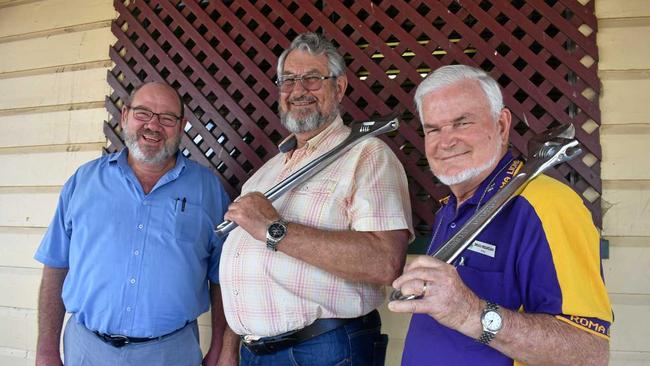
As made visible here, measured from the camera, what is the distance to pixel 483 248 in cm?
94

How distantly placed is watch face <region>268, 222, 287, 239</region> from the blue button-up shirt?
50 centimetres

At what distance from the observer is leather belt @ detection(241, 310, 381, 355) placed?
49.8 inches

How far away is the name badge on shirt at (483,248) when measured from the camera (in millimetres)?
929

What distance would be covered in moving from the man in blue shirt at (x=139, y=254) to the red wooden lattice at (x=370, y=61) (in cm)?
32

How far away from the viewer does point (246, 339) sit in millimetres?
1379

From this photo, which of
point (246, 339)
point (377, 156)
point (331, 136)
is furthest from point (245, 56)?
point (246, 339)

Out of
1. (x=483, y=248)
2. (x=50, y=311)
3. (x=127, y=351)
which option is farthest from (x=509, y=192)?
(x=50, y=311)

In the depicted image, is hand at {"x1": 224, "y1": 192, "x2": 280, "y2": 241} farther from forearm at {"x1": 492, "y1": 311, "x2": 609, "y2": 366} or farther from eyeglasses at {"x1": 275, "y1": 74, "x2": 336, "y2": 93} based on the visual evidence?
forearm at {"x1": 492, "y1": 311, "x2": 609, "y2": 366}

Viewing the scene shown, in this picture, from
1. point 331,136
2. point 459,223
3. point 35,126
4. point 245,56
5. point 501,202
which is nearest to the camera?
point 501,202

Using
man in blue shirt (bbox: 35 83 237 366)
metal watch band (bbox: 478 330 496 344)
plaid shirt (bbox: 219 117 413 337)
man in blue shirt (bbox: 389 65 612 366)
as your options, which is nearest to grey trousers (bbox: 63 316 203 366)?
man in blue shirt (bbox: 35 83 237 366)

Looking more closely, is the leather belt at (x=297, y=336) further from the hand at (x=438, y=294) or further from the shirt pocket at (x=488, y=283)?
the hand at (x=438, y=294)

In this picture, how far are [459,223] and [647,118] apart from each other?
3.19 ft

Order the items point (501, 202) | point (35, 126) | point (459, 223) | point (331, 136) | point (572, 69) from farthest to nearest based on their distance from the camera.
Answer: point (35, 126) → point (572, 69) → point (331, 136) → point (459, 223) → point (501, 202)

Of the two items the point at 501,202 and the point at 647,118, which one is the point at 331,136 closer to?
the point at 501,202
